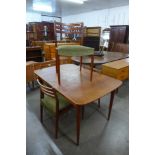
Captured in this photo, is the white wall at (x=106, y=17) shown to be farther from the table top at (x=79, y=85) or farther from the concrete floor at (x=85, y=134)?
the table top at (x=79, y=85)

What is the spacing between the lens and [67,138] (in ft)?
5.97

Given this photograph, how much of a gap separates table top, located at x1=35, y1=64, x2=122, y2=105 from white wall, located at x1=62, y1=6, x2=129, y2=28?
520 cm

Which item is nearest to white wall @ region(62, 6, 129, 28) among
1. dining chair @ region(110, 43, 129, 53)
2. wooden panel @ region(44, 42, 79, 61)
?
dining chair @ region(110, 43, 129, 53)

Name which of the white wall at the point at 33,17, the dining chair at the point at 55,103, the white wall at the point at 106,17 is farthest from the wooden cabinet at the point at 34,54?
the white wall at the point at 33,17

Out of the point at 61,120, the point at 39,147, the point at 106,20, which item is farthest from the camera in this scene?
the point at 106,20

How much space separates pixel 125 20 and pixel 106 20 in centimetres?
109

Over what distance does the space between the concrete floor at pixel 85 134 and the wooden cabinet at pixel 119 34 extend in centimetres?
391

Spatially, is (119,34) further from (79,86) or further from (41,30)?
(79,86)

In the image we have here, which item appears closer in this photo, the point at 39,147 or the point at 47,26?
the point at 39,147

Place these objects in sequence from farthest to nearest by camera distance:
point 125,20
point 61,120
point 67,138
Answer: point 125,20
point 61,120
point 67,138
